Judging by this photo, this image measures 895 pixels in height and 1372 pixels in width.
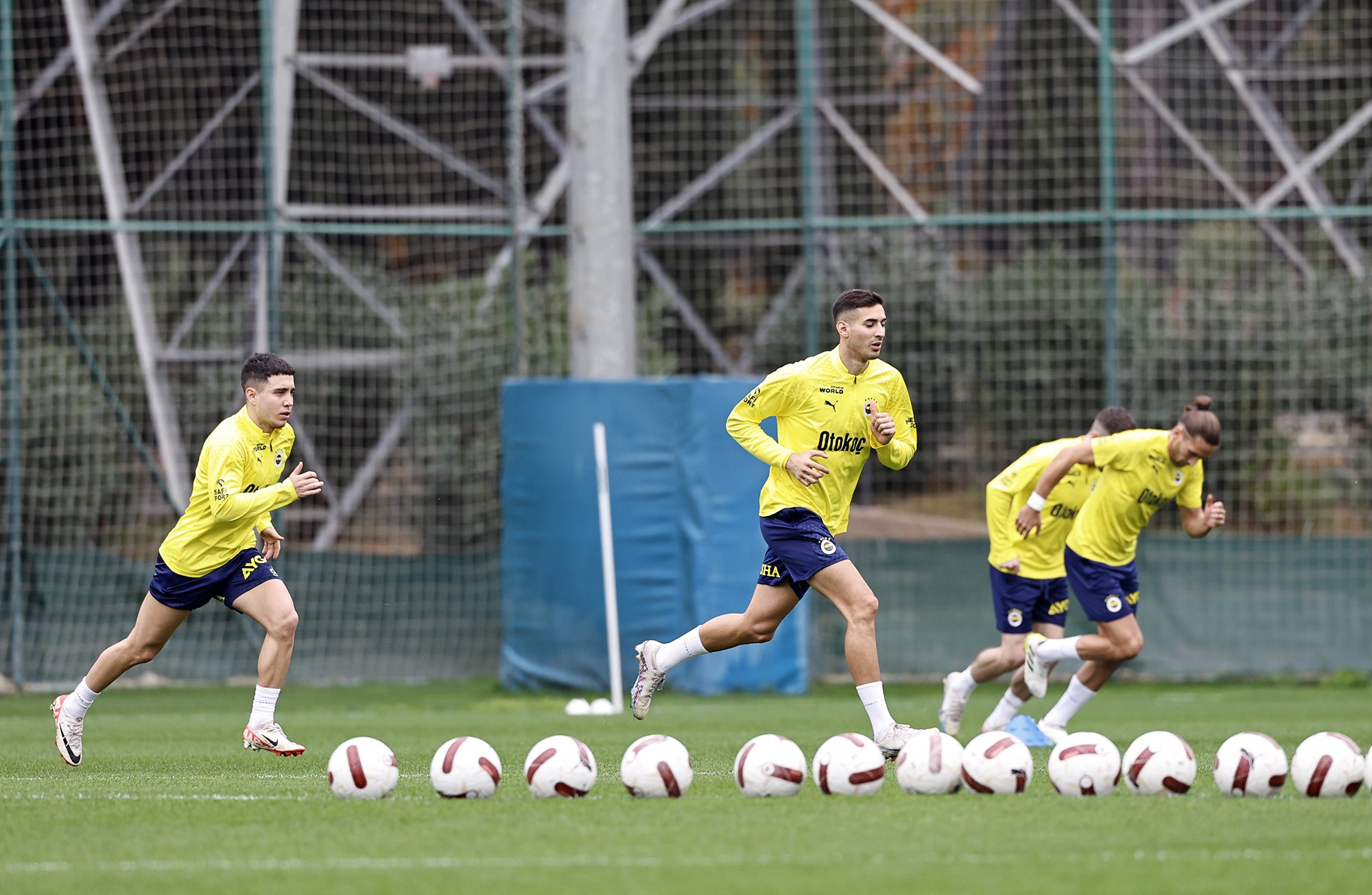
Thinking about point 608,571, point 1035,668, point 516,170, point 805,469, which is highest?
point 516,170

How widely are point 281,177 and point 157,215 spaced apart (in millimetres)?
2054

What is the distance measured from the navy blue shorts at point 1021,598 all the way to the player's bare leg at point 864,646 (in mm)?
2691

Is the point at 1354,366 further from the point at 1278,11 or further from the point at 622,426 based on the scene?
the point at 622,426

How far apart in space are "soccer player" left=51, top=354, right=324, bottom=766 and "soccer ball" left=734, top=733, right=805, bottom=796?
3072mm

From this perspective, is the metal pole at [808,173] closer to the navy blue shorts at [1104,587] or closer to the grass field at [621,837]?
the navy blue shorts at [1104,587]

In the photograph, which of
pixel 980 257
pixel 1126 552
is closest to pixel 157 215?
pixel 980 257

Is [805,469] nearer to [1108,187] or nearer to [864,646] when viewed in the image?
[864,646]

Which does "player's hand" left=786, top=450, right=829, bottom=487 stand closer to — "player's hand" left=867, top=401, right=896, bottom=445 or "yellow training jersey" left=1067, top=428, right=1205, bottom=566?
"player's hand" left=867, top=401, right=896, bottom=445

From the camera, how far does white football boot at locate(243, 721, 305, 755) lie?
877cm

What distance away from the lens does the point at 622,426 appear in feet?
50.3

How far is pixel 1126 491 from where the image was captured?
414 inches

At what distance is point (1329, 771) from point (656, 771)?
287 cm

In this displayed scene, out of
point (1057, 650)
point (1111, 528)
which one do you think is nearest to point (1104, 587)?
point (1111, 528)

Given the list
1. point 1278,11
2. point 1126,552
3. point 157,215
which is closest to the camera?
point 1126,552
